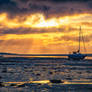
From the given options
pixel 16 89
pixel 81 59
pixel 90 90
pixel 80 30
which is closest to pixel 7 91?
pixel 16 89

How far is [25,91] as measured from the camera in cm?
2722

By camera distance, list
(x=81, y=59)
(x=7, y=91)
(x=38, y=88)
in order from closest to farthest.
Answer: (x=7, y=91)
(x=38, y=88)
(x=81, y=59)

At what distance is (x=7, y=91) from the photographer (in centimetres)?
2705

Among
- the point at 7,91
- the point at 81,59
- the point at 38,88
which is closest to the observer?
the point at 7,91

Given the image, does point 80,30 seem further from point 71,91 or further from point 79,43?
point 71,91

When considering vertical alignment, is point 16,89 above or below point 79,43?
→ below

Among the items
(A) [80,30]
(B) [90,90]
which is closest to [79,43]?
(A) [80,30]

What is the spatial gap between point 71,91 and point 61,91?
1085mm

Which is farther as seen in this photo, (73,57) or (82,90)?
(73,57)

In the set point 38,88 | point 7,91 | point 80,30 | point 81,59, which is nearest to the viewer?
point 7,91

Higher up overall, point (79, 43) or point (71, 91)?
point (79, 43)

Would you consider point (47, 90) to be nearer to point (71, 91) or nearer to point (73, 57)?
point (71, 91)

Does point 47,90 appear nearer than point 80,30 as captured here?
Yes

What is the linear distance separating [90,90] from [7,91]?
904cm
